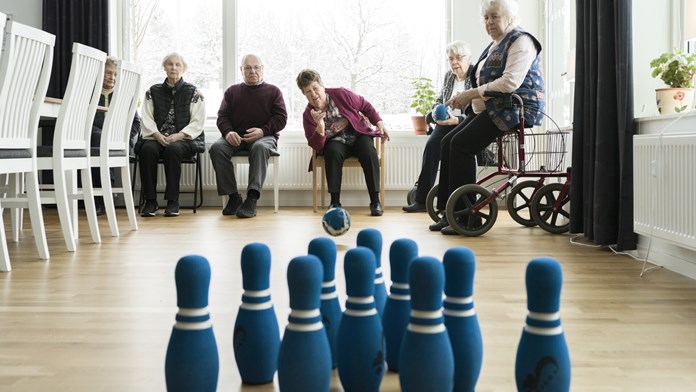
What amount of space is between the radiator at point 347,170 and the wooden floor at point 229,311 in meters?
2.47

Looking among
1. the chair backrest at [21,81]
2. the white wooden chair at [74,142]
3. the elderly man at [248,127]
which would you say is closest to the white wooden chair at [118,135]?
the white wooden chair at [74,142]

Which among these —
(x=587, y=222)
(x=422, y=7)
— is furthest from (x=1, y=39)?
(x=422, y=7)

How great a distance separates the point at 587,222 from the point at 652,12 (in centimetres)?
101

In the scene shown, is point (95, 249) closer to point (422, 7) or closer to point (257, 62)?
point (257, 62)

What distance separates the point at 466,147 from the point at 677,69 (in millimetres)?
1123

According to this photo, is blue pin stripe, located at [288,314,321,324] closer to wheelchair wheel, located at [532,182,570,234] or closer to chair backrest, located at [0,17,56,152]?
chair backrest, located at [0,17,56,152]

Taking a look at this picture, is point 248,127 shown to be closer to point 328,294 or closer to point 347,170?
point 347,170

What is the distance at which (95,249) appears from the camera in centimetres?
352

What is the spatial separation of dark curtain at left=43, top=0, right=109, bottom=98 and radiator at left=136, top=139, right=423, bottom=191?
43.6 inches

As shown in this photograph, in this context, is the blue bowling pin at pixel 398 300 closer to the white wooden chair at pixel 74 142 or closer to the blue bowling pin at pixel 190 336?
the blue bowling pin at pixel 190 336

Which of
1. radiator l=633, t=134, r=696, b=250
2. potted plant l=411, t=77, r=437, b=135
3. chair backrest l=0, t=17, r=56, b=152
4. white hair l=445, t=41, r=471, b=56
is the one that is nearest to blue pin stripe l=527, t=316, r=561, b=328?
radiator l=633, t=134, r=696, b=250

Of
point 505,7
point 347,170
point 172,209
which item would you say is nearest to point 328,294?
point 505,7

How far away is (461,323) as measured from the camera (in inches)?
47.4

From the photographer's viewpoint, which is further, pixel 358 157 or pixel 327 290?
pixel 358 157
